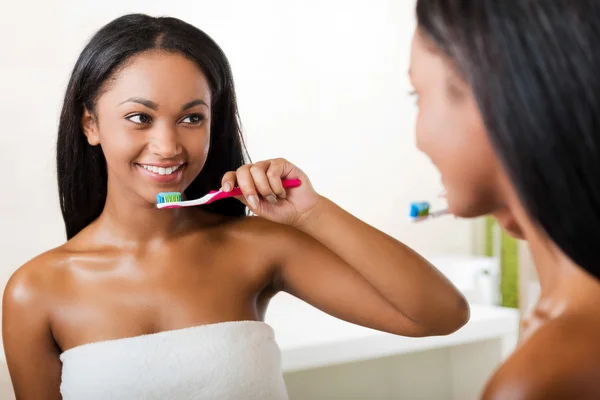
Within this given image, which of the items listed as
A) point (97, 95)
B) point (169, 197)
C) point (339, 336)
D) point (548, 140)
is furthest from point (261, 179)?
point (339, 336)

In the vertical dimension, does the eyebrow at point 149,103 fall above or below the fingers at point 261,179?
above

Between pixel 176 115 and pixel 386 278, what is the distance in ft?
1.03

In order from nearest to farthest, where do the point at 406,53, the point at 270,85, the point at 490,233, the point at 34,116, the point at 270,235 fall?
the point at 270,235 → the point at 34,116 → the point at 270,85 → the point at 406,53 → the point at 490,233

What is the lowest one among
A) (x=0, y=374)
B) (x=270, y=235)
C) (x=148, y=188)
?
(x=0, y=374)

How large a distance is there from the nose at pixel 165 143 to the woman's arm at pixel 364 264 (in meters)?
0.07

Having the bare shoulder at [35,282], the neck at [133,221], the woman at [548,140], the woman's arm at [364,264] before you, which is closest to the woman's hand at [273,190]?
the woman's arm at [364,264]

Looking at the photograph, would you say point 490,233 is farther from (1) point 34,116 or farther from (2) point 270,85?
(1) point 34,116

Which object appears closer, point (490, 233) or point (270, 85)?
point (270, 85)

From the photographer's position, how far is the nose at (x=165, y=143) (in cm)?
92

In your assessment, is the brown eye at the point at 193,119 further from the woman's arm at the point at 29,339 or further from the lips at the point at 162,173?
the woman's arm at the point at 29,339

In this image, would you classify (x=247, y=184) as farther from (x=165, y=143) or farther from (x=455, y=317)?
(x=455, y=317)

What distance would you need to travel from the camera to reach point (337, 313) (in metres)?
1.02

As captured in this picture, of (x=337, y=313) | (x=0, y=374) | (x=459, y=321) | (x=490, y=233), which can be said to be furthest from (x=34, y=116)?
(x=490, y=233)

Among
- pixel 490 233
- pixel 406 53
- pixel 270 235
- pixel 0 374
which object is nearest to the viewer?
pixel 270 235
